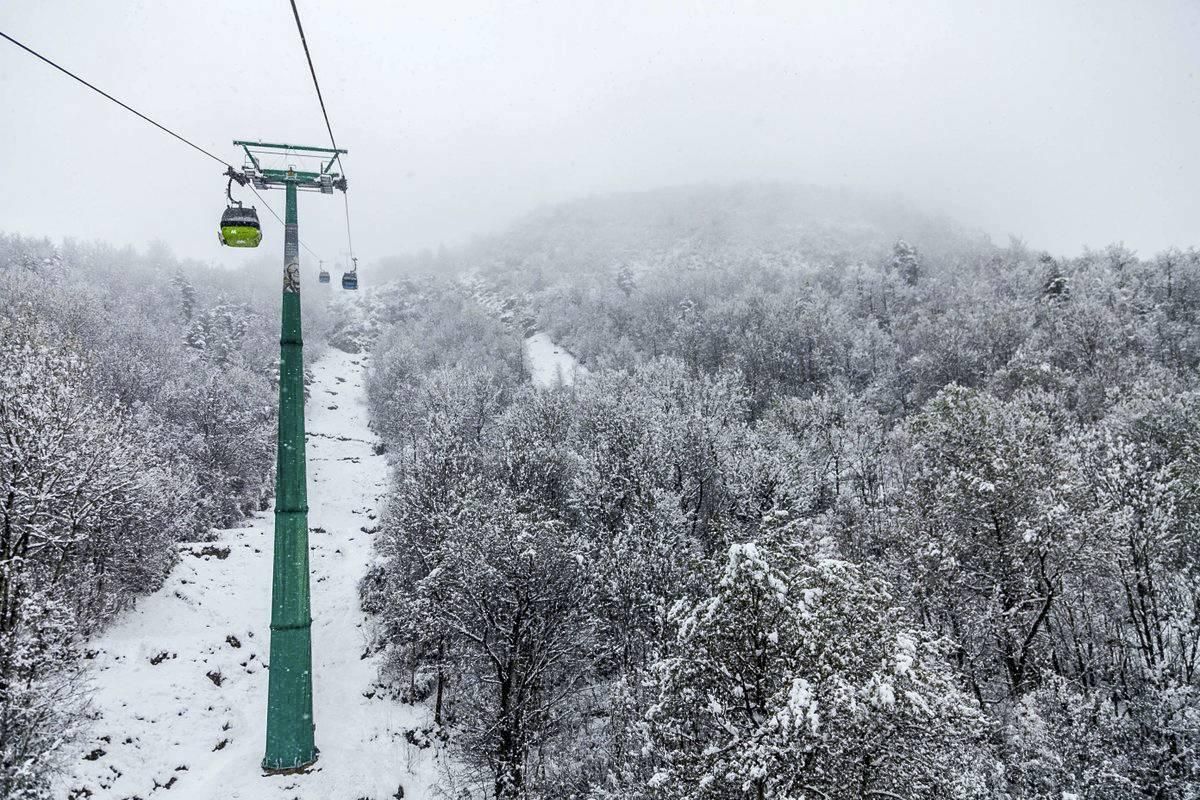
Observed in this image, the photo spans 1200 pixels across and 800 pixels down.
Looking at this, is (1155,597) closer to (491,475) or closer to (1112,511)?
(1112,511)

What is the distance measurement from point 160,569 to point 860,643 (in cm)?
3081

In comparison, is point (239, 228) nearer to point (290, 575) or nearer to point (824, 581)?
point (290, 575)

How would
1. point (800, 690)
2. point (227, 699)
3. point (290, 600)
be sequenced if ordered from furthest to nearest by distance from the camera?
point (227, 699) → point (290, 600) → point (800, 690)

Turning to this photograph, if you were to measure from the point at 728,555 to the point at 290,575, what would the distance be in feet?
41.9

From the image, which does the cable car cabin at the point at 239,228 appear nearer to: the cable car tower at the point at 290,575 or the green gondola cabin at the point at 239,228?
the green gondola cabin at the point at 239,228

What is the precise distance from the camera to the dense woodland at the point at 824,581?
Result: 1112 centimetres

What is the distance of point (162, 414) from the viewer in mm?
46000

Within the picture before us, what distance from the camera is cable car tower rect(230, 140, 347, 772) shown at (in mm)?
16656

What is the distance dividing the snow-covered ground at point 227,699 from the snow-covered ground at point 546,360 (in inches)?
2003

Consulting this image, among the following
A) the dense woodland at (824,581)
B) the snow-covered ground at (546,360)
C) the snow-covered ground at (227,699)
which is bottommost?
the snow-covered ground at (227,699)

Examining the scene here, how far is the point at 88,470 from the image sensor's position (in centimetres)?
1964

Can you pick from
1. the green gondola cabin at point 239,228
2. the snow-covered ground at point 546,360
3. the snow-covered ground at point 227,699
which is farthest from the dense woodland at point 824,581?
the snow-covered ground at point 546,360

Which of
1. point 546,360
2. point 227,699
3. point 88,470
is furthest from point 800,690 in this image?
point 546,360

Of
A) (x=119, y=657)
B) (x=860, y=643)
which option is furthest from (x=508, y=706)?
(x=119, y=657)
